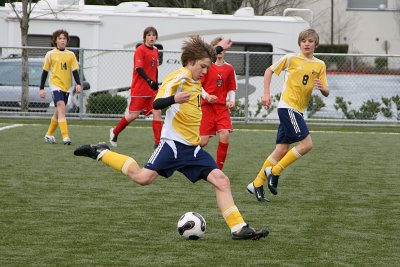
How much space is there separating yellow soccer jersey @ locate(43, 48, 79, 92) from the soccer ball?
8.96 m

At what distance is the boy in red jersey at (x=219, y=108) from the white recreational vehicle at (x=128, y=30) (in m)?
12.1

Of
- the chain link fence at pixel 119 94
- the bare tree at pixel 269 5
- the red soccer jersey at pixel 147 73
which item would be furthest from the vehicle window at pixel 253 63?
the bare tree at pixel 269 5

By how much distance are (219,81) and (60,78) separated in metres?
4.63

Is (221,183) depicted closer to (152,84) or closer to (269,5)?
(152,84)

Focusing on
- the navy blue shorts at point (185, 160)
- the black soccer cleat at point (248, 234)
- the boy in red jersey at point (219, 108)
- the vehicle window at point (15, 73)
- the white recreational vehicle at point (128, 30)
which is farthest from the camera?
the white recreational vehicle at point (128, 30)

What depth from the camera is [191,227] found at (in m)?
8.05

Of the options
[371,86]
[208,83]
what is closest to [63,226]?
[208,83]

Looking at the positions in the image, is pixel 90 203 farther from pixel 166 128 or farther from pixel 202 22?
pixel 202 22

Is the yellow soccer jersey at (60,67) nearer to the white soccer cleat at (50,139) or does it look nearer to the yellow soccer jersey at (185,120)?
the white soccer cleat at (50,139)

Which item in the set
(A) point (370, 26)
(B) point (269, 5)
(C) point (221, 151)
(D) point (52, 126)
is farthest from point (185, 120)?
(A) point (370, 26)

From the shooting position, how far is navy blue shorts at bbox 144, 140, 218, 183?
821cm

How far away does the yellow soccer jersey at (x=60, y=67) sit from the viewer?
16750 mm

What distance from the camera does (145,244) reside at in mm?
7840

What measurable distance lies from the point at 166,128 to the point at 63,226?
1.23 meters
